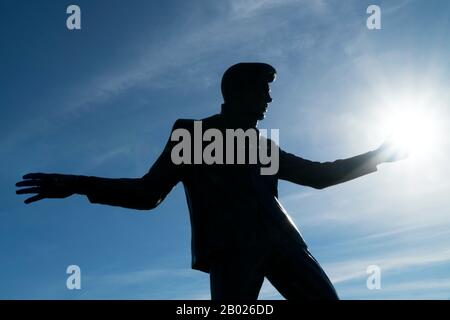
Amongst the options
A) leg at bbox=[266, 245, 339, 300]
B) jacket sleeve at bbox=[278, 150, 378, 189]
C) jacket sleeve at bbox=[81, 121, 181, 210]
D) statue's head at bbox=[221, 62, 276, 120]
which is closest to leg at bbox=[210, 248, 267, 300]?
leg at bbox=[266, 245, 339, 300]

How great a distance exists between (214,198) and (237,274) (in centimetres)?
94

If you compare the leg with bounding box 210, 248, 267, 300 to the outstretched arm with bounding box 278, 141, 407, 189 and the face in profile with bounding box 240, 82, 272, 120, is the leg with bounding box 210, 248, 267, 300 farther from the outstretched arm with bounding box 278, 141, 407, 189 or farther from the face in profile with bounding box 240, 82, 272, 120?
the face in profile with bounding box 240, 82, 272, 120

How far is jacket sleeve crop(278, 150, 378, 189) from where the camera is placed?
7871mm

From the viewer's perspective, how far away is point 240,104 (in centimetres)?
764

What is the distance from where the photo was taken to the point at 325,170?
7891mm

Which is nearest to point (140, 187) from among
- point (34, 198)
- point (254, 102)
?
point (34, 198)

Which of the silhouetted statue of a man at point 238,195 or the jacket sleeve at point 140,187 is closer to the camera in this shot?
the silhouetted statue of a man at point 238,195

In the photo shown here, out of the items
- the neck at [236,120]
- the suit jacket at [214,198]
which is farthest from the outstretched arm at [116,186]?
the neck at [236,120]

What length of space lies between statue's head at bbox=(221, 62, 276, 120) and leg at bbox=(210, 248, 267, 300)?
175 cm

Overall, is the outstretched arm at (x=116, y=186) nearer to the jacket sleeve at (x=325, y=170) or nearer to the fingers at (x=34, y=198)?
the fingers at (x=34, y=198)

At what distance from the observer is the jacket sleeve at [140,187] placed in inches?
274

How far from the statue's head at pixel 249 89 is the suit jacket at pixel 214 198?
28 cm

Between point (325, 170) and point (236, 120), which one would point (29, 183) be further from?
point (325, 170)
